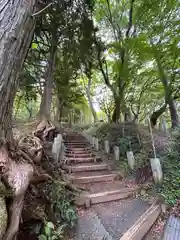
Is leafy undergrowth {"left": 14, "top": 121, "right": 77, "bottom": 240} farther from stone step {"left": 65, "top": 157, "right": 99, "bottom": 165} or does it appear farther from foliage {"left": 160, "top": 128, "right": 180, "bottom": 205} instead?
foliage {"left": 160, "top": 128, "right": 180, "bottom": 205}

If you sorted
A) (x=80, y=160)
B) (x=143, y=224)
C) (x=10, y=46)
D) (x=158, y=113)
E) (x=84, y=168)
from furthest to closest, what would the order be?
(x=158, y=113)
(x=80, y=160)
(x=84, y=168)
(x=143, y=224)
(x=10, y=46)

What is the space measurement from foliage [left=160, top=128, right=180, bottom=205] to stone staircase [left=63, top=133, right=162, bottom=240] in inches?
21.7

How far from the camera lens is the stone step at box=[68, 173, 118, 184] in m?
3.66

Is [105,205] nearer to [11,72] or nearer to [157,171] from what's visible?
[157,171]

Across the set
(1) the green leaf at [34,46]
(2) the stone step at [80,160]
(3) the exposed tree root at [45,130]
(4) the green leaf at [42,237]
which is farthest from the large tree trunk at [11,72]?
(1) the green leaf at [34,46]

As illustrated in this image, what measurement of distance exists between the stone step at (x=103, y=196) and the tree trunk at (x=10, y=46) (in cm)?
208

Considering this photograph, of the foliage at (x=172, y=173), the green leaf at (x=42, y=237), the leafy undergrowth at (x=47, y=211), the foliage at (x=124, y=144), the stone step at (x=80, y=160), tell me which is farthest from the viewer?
the foliage at (x=124, y=144)

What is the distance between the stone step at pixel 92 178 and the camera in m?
3.66

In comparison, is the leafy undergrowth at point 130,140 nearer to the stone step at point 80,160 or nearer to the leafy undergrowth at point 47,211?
the stone step at point 80,160

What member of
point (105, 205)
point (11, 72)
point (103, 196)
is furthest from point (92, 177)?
point (11, 72)

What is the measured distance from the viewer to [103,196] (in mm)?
3143

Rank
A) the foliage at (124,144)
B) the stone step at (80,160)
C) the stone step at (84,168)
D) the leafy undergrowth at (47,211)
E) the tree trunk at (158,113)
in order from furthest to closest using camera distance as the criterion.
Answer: the tree trunk at (158,113) < the foliage at (124,144) < the stone step at (80,160) < the stone step at (84,168) < the leafy undergrowth at (47,211)

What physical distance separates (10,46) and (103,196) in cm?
324

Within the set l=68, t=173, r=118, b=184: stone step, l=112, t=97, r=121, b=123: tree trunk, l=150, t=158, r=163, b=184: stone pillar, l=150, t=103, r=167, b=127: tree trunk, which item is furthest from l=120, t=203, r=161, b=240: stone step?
l=150, t=103, r=167, b=127: tree trunk
